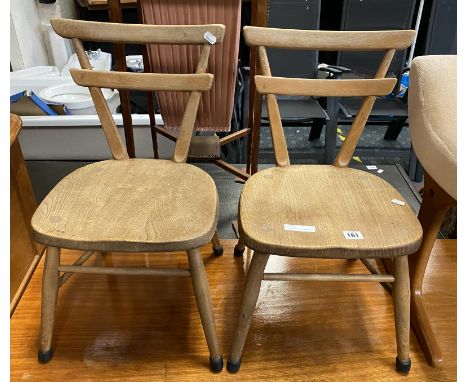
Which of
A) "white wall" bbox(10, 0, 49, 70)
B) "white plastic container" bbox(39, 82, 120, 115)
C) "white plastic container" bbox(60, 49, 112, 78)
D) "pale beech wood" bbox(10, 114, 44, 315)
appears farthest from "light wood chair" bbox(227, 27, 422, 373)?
"white wall" bbox(10, 0, 49, 70)

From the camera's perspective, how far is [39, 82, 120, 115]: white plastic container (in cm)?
226

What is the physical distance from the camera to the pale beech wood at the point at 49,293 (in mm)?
1004

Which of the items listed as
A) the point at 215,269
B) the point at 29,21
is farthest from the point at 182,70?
the point at 29,21

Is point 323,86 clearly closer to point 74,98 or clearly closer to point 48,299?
point 48,299

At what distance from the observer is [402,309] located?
40.2 inches

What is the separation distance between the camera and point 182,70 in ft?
5.00

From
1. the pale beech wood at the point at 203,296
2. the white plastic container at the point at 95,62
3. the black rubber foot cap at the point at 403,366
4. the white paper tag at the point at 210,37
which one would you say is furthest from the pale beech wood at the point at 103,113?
the white plastic container at the point at 95,62

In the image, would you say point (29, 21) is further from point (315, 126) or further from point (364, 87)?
point (364, 87)

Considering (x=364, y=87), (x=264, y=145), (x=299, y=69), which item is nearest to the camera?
(x=364, y=87)

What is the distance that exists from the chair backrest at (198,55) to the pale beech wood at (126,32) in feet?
1.05

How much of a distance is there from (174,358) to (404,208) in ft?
2.35

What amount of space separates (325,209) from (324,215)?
28 millimetres

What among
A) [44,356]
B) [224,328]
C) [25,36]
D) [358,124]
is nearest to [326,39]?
[358,124]
